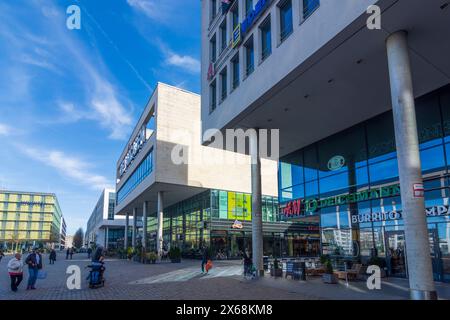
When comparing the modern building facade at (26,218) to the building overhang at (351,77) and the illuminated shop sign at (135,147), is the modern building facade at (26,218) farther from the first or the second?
the building overhang at (351,77)

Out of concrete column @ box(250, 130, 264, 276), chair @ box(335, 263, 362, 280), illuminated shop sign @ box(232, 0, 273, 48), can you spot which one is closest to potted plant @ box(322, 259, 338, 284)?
chair @ box(335, 263, 362, 280)

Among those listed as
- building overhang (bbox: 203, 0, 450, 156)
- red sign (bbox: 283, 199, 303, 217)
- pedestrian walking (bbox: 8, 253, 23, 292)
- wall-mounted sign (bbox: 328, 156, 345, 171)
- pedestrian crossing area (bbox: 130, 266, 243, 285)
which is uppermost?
building overhang (bbox: 203, 0, 450, 156)

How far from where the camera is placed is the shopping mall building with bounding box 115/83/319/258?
37.4 metres

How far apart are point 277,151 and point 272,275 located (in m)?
8.43

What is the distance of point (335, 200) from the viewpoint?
19812 millimetres

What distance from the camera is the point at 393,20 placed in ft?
37.4

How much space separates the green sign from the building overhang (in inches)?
154

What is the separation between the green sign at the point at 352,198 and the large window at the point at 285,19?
325 inches

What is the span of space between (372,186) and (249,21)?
1049 centimetres

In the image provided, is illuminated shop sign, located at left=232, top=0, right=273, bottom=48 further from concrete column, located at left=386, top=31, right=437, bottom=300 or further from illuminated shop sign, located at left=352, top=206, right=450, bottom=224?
illuminated shop sign, located at left=352, top=206, right=450, bottom=224

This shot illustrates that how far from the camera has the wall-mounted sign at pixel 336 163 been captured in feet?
67.8

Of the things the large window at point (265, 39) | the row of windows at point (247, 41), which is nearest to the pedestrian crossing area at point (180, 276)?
the row of windows at point (247, 41)

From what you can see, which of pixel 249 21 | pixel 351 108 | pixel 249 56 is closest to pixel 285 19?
pixel 249 21

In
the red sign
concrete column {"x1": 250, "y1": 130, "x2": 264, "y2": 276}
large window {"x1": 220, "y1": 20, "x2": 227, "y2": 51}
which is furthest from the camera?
the red sign
